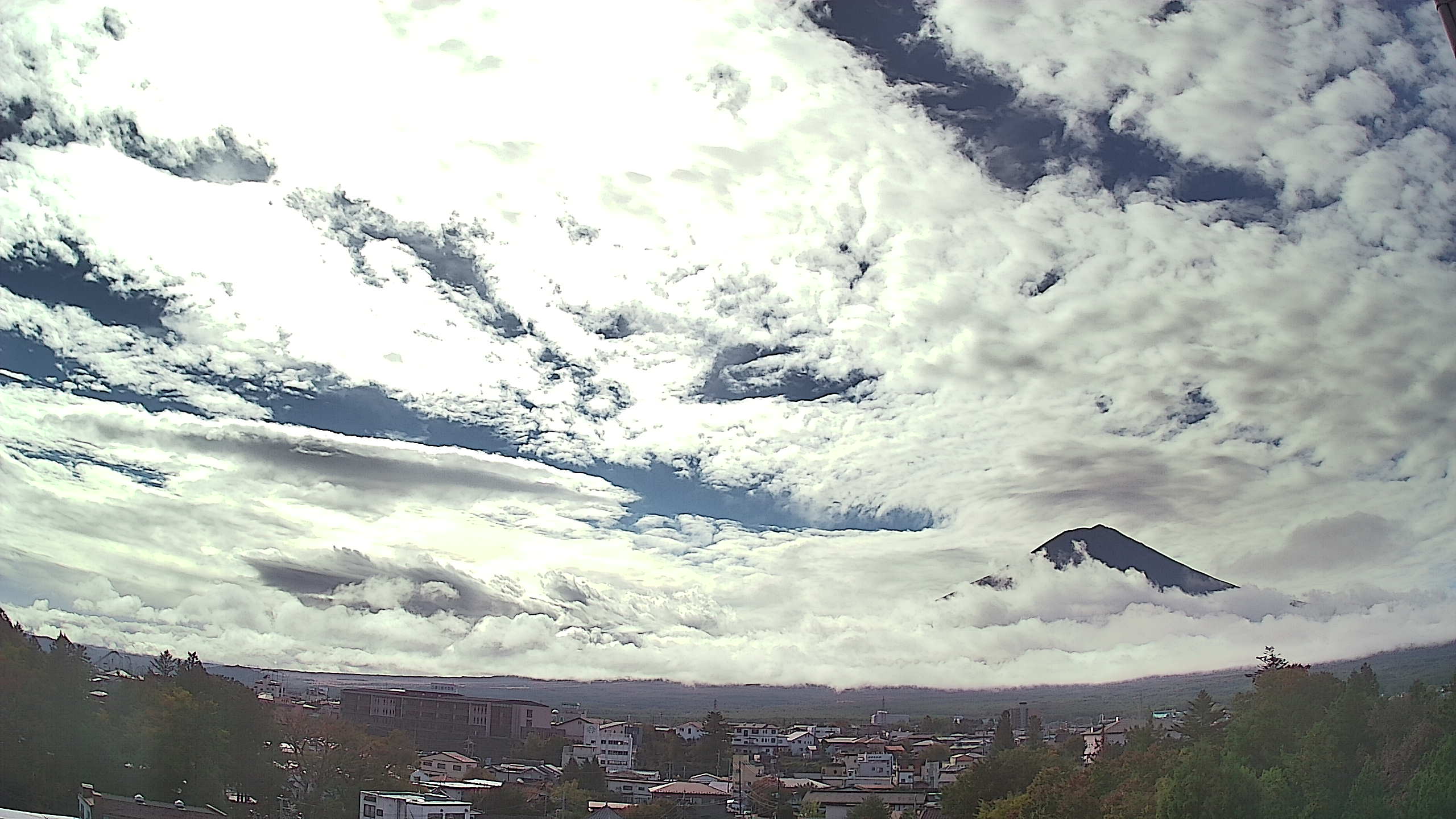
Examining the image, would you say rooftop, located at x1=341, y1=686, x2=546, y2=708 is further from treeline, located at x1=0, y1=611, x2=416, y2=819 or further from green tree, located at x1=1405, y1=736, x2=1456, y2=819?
green tree, located at x1=1405, y1=736, x2=1456, y2=819

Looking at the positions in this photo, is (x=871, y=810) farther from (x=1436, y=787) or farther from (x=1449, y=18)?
(x=1449, y=18)

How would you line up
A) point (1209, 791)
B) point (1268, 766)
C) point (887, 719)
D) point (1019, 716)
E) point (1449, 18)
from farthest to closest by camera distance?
point (887, 719), point (1019, 716), point (1268, 766), point (1209, 791), point (1449, 18)

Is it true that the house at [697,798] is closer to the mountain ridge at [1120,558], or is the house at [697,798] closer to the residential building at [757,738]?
the residential building at [757,738]

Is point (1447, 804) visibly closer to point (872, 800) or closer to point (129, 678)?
point (872, 800)

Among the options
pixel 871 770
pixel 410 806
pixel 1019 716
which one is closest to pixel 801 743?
pixel 871 770

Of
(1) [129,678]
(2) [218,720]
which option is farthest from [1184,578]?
(1) [129,678]

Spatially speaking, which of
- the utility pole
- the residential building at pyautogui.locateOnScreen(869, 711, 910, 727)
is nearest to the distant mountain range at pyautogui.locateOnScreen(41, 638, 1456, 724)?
the residential building at pyautogui.locateOnScreen(869, 711, 910, 727)
